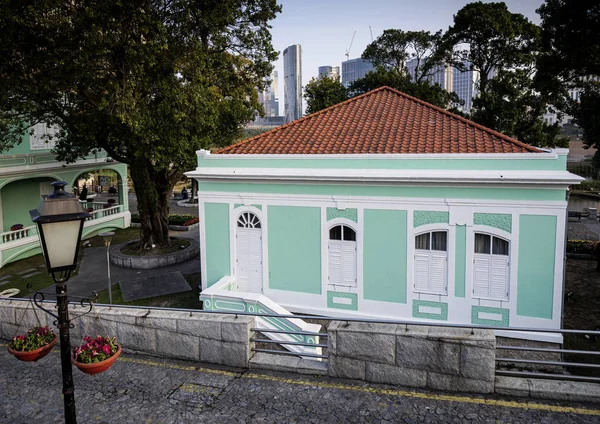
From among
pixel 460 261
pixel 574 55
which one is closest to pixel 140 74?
pixel 460 261

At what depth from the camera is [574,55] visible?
23.9m

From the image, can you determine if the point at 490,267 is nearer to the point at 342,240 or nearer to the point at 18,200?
the point at 342,240

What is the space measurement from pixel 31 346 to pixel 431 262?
28.6 feet

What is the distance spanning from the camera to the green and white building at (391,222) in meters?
10.9

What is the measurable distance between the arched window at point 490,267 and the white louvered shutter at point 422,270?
3.57 ft

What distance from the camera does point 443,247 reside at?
11477 mm

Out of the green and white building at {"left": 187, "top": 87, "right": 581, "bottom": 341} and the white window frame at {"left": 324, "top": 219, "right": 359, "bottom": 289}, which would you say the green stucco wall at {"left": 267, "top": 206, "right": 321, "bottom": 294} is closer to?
the green and white building at {"left": 187, "top": 87, "right": 581, "bottom": 341}

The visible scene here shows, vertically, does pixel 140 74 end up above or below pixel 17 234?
above

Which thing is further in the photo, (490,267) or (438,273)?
(438,273)

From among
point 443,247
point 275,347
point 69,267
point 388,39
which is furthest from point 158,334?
point 388,39

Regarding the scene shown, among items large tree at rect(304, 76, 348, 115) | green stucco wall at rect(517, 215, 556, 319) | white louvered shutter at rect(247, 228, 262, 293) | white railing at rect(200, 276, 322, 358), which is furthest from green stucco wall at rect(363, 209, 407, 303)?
large tree at rect(304, 76, 348, 115)

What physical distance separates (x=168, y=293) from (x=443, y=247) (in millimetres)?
9420

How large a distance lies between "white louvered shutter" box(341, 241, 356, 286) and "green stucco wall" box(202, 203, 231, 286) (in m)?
3.44

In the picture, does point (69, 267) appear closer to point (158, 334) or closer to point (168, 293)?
point (158, 334)
